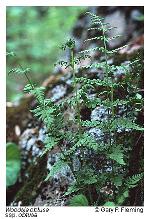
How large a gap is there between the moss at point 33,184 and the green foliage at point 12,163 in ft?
0.38

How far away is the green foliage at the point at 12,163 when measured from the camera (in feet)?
11.1

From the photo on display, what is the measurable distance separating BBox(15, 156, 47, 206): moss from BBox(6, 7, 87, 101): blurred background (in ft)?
10.4

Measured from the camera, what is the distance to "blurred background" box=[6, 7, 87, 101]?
6.68 meters

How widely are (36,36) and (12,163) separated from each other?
4088 mm

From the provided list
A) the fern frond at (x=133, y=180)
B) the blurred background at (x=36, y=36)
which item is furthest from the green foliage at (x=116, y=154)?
the blurred background at (x=36, y=36)

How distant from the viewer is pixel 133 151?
294cm

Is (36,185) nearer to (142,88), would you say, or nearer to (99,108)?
(99,108)

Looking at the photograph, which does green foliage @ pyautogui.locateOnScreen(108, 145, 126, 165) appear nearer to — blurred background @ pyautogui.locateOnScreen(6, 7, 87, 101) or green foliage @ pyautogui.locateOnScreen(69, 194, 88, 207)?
green foliage @ pyautogui.locateOnScreen(69, 194, 88, 207)

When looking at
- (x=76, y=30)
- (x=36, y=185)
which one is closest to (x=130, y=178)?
A: (x=36, y=185)

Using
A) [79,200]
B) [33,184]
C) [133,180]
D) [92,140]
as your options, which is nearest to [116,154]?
[92,140]

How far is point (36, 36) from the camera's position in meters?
7.14

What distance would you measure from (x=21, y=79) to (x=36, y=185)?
3616 mm

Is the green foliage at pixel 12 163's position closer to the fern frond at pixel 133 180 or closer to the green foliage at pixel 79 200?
the green foliage at pixel 79 200
